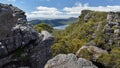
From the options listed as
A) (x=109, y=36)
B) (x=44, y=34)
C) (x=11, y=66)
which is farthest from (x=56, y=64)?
(x=109, y=36)

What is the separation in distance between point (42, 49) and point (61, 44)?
43095 mm

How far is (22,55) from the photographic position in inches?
2003

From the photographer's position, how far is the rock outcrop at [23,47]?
4888cm

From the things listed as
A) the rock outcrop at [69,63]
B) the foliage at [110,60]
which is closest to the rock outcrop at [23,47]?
the rock outcrop at [69,63]

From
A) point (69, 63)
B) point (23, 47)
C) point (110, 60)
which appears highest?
point (69, 63)

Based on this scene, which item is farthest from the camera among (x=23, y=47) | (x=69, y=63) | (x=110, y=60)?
(x=110, y=60)

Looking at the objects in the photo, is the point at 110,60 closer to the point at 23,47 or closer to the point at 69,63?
the point at 23,47

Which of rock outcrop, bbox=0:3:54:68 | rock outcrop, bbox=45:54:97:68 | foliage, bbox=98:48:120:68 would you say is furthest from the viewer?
foliage, bbox=98:48:120:68

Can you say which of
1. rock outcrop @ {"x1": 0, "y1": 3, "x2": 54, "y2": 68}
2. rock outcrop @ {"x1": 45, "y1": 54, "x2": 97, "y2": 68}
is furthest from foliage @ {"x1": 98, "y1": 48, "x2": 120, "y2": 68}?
rock outcrop @ {"x1": 45, "y1": 54, "x2": 97, "y2": 68}

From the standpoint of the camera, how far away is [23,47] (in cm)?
5184

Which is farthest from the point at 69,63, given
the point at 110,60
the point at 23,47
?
the point at 110,60

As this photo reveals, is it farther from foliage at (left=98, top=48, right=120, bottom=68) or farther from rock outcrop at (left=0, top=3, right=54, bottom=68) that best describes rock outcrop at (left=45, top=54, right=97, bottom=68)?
foliage at (left=98, top=48, right=120, bottom=68)

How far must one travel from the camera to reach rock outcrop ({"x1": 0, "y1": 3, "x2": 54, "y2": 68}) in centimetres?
4888

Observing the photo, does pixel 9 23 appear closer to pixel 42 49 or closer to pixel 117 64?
pixel 42 49
